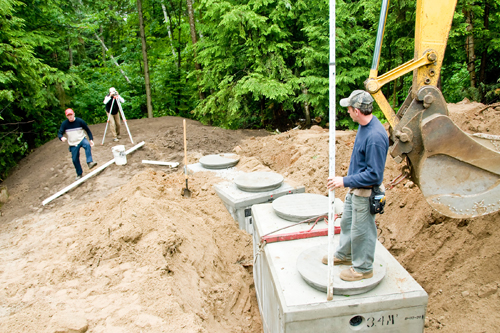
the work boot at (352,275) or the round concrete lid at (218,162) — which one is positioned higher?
the work boot at (352,275)

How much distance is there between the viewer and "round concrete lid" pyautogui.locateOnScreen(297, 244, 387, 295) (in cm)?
285

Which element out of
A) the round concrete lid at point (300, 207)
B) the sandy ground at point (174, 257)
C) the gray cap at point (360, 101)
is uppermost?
the gray cap at point (360, 101)

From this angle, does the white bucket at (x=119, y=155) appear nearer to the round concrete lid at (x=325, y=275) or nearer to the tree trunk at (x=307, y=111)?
the tree trunk at (x=307, y=111)

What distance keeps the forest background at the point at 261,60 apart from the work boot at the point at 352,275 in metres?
7.49

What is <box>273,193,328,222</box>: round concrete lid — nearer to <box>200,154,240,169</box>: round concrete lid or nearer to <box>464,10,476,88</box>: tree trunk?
<box>200,154,240,169</box>: round concrete lid

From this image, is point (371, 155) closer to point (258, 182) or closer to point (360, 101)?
point (360, 101)

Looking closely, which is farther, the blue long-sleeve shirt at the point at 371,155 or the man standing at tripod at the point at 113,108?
the man standing at tripod at the point at 113,108

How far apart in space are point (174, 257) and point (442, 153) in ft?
11.2

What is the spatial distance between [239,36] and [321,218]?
9.56 meters

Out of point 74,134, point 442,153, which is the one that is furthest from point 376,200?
point 74,134

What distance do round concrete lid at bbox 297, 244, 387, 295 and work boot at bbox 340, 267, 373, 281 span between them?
1.1 inches

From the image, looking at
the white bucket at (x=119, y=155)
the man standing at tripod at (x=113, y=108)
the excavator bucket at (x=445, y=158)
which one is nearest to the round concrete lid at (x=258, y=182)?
the excavator bucket at (x=445, y=158)

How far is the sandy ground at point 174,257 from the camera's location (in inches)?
134

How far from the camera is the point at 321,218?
14.1 ft
